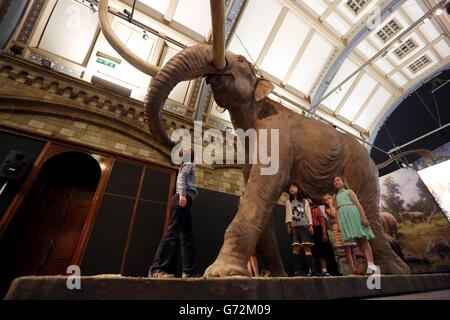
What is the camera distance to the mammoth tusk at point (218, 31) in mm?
1578

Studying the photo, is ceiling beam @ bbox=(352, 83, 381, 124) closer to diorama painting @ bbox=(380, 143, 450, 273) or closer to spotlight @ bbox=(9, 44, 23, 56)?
diorama painting @ bbox=(380, 143, 450, 273)

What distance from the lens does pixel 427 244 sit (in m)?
7.86

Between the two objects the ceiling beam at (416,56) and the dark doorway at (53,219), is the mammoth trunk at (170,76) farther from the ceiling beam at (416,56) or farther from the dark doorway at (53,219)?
the ceiling beam at (416,56)

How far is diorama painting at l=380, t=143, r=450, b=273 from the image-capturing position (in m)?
7.73

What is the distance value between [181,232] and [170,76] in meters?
2.69

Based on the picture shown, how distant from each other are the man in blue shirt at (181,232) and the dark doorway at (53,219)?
3.58 m

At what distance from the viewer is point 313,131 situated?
2.06 m

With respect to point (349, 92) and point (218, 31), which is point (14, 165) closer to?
point (218, 31)

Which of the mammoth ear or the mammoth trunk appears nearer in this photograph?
the mammoth trunk

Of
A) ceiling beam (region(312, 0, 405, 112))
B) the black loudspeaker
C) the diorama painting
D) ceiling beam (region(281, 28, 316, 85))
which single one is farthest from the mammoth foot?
the diorama painting

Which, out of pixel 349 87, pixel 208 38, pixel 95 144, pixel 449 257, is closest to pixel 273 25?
pixel 208 38

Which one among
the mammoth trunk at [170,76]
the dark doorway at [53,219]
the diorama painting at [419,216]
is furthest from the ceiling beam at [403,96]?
the dark doorway at [53,219]

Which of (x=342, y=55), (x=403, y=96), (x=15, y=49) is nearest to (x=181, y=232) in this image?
(x=15, y=49)

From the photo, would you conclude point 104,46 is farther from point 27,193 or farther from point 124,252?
point 124,252
